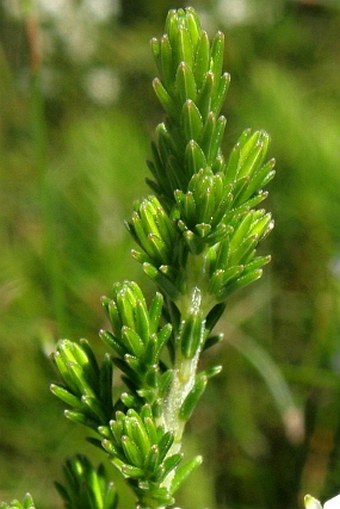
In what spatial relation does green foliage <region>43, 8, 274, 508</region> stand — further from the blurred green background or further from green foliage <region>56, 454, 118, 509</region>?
the blurred green background

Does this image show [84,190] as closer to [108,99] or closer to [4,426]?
[4,426]

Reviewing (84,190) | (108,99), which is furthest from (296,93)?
(108,99)

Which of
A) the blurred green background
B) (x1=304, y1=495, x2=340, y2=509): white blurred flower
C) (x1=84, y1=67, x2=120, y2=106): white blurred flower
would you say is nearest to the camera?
(x1=304, y1=495, x2=340, y2=509): white blurred flower

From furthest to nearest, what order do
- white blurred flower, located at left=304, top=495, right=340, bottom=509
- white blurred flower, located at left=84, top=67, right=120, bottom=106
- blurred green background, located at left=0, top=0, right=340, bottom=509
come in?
white blurred flower, located at left=84, top=67, right=120, bottom=106 < blurred green background, located at left=0, top=0, right=340, bottom=509 < white blurred flower, located at left=304, top=495, right=340, bottom=509

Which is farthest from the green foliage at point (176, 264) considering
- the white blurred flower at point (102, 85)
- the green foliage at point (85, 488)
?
the white blurred flower at point (102, 85)

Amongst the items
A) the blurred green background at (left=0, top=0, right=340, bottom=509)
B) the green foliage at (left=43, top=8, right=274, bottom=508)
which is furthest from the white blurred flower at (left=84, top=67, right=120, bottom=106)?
the green foliage at (left=43, top=8, right=274, bottom=508)

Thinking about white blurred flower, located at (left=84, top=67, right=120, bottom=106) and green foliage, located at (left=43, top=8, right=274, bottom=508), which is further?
A: white blurred flower, located at (left=84, top=67, right=120, bottom=106)

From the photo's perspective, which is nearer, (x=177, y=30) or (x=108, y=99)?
(x=177, y=30)

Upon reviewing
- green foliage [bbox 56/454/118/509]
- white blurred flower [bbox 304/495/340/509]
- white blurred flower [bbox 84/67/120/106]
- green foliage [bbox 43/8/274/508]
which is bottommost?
white blurred flower [bbox 304/495/340/509]

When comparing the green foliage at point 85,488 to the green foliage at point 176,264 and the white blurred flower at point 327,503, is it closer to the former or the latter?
the green foliage at point 176,264
